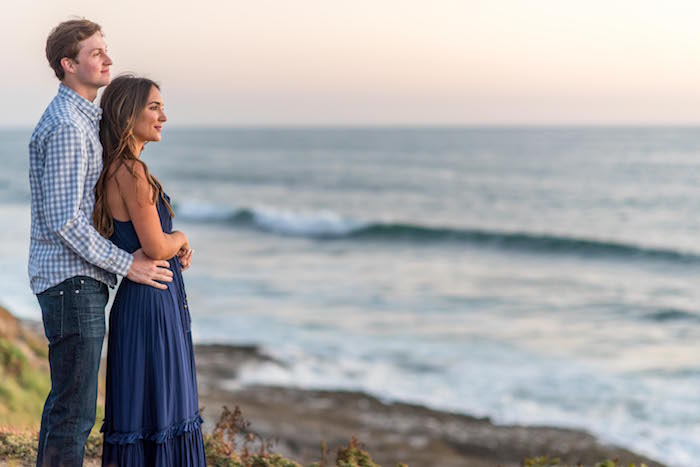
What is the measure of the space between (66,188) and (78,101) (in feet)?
1.30

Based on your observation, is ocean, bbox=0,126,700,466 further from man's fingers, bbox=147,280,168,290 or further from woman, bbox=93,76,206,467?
man's fingers, bbox=147,280,168,290

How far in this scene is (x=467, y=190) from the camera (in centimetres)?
4047

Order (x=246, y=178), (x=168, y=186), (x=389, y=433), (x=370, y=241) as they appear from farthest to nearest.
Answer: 1. (x=246, y=178)
2. (x=168, y=186)
3. (x=370, y=241)
4. (x=389, y=433)

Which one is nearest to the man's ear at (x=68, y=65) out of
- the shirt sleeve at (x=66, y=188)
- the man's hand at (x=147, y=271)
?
the shirt sleeve at (x=66, y=188)

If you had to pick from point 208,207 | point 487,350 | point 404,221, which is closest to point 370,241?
point 404,221

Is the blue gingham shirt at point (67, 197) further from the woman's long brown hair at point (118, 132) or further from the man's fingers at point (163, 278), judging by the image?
the man's fingers at point (163, 278)

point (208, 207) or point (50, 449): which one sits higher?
point (50, 449)

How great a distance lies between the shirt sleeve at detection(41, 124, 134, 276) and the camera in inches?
104

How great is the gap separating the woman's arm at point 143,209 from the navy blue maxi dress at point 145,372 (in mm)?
103

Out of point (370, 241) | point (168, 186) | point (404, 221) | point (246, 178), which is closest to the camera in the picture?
point (370, 241)

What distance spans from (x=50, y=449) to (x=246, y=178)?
4911 centimetres

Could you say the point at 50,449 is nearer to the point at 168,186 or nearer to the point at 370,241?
the point at 370,241

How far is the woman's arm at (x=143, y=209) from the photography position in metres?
2.75

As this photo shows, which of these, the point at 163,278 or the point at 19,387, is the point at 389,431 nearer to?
the point at 19,387
